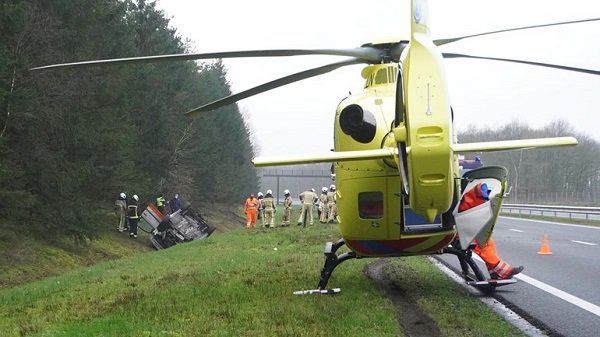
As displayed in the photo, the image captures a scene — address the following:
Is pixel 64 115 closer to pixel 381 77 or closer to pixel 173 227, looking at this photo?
pixel 173 227

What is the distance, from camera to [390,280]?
1076 cm

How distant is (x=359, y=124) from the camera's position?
8141 millimetres

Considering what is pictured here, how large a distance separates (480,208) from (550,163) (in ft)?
222

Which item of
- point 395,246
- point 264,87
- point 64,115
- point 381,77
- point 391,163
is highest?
point 64,115

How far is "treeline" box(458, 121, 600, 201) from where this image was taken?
6431 centimetres


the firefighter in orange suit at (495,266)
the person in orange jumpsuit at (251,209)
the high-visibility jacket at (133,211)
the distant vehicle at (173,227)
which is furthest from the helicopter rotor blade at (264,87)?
the person in orange jumpsuit at (251,209)

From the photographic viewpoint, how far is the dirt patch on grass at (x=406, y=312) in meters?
6.79

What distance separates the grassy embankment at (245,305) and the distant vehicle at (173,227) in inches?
609

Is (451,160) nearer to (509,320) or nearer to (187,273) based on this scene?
(509,320)

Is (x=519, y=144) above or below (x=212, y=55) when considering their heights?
below

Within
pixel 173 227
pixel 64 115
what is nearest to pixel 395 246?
pixel 64 115

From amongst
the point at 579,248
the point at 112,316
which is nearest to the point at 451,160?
the point at 112,316

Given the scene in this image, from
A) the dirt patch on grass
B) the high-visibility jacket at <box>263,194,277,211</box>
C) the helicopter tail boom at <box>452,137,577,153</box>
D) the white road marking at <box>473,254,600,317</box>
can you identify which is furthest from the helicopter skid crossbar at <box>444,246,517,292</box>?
the high-visibility jacket at <box>263,194,277,211</box>

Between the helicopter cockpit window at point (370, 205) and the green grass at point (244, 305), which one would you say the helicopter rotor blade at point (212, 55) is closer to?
the helicopter cockpit window at point (370, 205)
